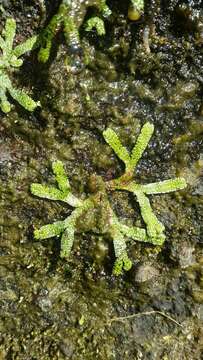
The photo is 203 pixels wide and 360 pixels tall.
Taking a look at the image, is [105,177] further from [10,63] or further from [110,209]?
[10,63]

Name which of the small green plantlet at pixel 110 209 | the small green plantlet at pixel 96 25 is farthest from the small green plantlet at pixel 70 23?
the small green plantlet at pixel 110 209

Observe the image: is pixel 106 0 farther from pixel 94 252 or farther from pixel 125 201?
pixel 94 252

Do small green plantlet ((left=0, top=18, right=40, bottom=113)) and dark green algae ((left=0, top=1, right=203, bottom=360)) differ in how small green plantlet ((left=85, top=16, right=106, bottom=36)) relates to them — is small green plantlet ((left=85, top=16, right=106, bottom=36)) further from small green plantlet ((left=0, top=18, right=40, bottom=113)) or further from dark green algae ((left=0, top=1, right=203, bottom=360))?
small green plantlet ((left=0, top=18, right=40, bottom=113))

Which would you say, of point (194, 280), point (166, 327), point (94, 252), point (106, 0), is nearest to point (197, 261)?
point (194, 280)

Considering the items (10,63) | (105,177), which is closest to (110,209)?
(105,177)

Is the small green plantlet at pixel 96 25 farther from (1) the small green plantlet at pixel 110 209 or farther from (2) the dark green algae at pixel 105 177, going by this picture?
(1) the small green plantlet at pixel 110 209
